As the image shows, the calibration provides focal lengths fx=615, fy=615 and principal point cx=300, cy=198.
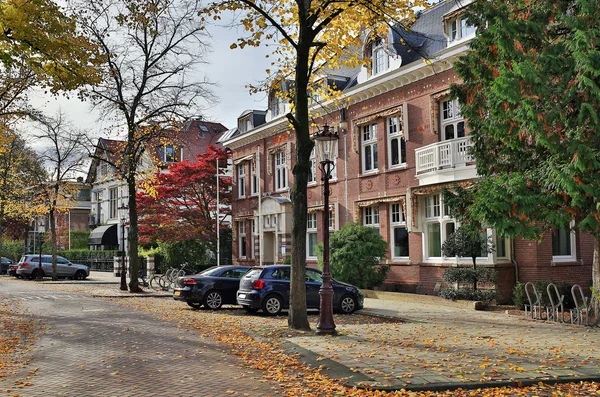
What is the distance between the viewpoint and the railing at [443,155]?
67.9 ft

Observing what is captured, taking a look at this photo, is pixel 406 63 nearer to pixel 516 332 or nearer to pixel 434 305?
pixel 434 305

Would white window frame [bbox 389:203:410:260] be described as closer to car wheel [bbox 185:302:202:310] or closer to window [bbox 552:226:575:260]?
window [bbox 552:226:575:260]

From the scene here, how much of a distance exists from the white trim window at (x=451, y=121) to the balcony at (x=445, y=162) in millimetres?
1225

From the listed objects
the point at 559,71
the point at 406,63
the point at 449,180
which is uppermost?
the point at 406,63

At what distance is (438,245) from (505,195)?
34.9 feet

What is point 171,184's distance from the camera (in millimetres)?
40062

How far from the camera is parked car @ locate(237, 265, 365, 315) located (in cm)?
1764

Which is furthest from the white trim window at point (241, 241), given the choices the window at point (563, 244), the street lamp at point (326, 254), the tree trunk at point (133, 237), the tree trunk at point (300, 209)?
the tree trunk at point (300, 209)

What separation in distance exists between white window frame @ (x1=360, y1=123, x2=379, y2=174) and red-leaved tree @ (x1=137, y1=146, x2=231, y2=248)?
14406 millimetres

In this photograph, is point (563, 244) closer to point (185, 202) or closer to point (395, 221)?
point (395, 221)

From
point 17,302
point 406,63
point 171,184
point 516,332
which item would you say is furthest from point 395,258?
point 171,184

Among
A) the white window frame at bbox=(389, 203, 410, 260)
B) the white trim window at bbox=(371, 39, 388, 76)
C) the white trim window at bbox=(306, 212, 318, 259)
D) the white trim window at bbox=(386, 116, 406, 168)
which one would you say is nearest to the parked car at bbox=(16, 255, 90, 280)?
the white trim window at bbox=(306, 212, 318, 259)

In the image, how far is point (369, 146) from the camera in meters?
27.2

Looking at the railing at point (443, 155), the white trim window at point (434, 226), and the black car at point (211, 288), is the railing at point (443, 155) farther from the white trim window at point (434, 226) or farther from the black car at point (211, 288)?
the black car at point (211, 288)
